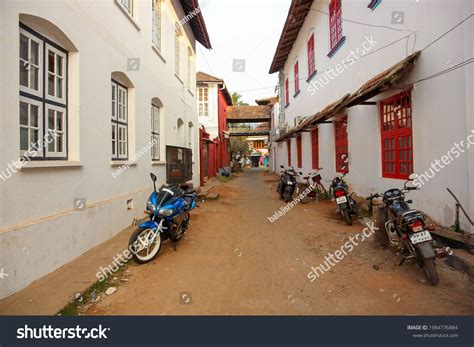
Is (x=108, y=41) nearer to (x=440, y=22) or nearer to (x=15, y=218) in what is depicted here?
(x=15, y=218)

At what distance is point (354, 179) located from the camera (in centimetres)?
756

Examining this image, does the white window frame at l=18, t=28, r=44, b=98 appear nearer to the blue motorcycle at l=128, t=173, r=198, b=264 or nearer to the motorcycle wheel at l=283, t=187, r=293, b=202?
the blue motorcycle at l=128, t=173, r=198, b=264

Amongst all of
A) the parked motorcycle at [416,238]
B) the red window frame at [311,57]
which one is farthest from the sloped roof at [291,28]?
the parked motorcycle at [416,238]

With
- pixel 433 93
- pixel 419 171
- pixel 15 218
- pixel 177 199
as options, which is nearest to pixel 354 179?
pixel 419 171

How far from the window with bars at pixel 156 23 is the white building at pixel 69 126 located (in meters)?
0.70

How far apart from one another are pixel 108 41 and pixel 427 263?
615cm

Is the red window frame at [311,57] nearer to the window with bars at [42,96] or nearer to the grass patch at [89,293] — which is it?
→ the window with bars at [42,96]

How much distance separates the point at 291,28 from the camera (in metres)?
12.6

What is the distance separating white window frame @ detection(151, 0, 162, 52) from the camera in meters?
7.87

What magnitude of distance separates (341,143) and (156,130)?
5.74 m

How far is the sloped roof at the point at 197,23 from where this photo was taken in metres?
10.3

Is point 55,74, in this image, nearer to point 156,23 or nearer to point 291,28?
point 156,23

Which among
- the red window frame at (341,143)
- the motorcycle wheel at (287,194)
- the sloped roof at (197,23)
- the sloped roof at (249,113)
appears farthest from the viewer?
the sloped roof at (249,113)
